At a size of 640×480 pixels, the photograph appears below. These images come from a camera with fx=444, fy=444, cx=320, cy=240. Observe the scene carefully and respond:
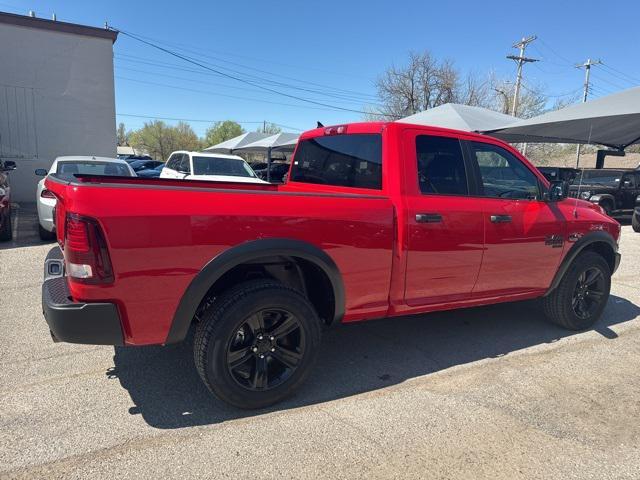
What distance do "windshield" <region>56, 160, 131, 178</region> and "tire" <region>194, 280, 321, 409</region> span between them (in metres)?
6.29

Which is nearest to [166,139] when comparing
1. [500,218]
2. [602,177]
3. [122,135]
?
[122,135]

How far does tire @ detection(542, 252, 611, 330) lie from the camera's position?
4410 millimetres

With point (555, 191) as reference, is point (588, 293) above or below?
below

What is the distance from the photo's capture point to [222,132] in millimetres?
74812

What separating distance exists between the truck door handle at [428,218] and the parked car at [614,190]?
13.0 metres

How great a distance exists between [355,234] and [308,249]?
37cm

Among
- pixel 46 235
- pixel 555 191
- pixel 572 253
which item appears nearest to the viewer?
pixel 555 191

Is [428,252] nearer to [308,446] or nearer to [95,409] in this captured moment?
[308,446]

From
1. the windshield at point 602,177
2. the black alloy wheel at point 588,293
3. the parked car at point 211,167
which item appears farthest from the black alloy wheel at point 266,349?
the windshield at point 602,177

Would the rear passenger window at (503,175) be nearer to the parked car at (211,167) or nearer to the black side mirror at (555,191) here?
the black side mirror at (555,191)

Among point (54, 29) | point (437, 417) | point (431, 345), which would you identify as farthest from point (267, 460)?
point (54, 29)

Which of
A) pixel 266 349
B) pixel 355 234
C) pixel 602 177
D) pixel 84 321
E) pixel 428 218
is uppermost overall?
pixel 602 177

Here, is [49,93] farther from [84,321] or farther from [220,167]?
[84,321]

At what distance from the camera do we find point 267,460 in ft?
7.98
